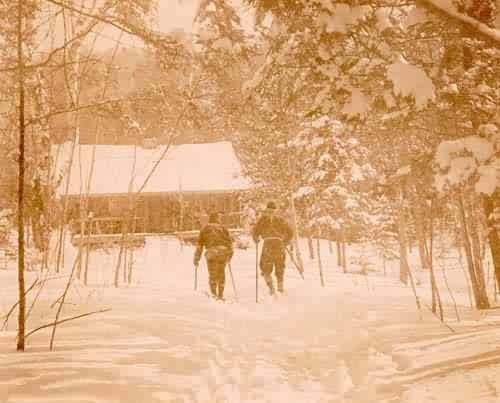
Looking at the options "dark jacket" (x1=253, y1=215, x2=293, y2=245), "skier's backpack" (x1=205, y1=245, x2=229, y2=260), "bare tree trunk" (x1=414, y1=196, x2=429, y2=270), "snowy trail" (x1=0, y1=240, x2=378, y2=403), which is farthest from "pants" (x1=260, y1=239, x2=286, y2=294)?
"bare tree trunk" (x1=414, y1=196, x2=429, y2=270)

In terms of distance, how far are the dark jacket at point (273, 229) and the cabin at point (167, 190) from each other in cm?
1695

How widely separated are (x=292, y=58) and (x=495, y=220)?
3590 mm

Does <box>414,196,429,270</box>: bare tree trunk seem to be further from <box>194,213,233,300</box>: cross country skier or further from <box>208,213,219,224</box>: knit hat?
<box>208,213,219,224</box>: knit hat

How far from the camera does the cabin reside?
27688 mm

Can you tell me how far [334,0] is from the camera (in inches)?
133

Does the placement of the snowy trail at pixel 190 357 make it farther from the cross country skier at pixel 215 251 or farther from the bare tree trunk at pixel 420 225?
the bare tree trunk at pixel 420 225

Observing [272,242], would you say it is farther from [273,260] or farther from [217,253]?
[217,253]

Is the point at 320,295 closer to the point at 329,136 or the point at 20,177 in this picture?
the point at 20,177

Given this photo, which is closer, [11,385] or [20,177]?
[11,385]

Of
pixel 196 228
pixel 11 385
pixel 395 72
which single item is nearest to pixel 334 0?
pixel 395 72

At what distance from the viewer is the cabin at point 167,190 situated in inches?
1090

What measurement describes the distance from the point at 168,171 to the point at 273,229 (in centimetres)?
1982

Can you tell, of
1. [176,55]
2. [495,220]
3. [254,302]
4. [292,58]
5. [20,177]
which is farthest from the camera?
[254,302]

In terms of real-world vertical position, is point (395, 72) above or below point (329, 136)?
below
